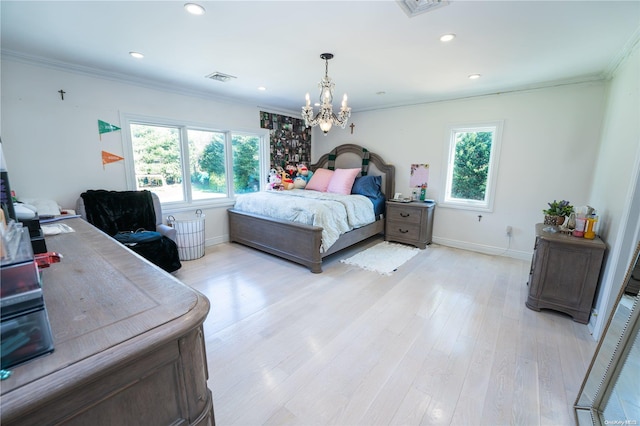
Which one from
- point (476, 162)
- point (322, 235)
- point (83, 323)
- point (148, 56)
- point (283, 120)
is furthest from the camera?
point (283, 120)

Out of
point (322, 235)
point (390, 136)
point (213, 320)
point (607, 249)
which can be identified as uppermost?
point (390, 136)

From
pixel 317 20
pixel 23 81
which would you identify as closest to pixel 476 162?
pixel 317 20

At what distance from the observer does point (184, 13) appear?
185 centimetres

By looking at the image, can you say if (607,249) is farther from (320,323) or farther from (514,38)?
(320,323)

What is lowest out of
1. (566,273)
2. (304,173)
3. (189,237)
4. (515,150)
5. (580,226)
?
(189,237)

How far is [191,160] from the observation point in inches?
156

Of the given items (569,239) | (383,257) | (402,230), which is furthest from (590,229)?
(402,230)

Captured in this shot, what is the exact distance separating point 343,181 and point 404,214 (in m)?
1.18

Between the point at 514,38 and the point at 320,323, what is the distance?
280 centimetres

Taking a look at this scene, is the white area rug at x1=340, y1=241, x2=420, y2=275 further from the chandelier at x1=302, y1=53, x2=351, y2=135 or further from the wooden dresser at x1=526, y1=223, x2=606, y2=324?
the chandelier at x1=302, y1=53, x2=351, y2=135

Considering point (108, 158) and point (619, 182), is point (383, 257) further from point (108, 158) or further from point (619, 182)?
point (108, 158)

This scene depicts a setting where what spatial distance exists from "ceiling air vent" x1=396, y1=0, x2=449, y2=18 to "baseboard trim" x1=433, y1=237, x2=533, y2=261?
3.36m

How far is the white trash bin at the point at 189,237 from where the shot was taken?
350 cm

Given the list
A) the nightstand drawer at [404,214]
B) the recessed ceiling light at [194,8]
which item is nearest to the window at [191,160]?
the recessed ceiling light at [194,8]
